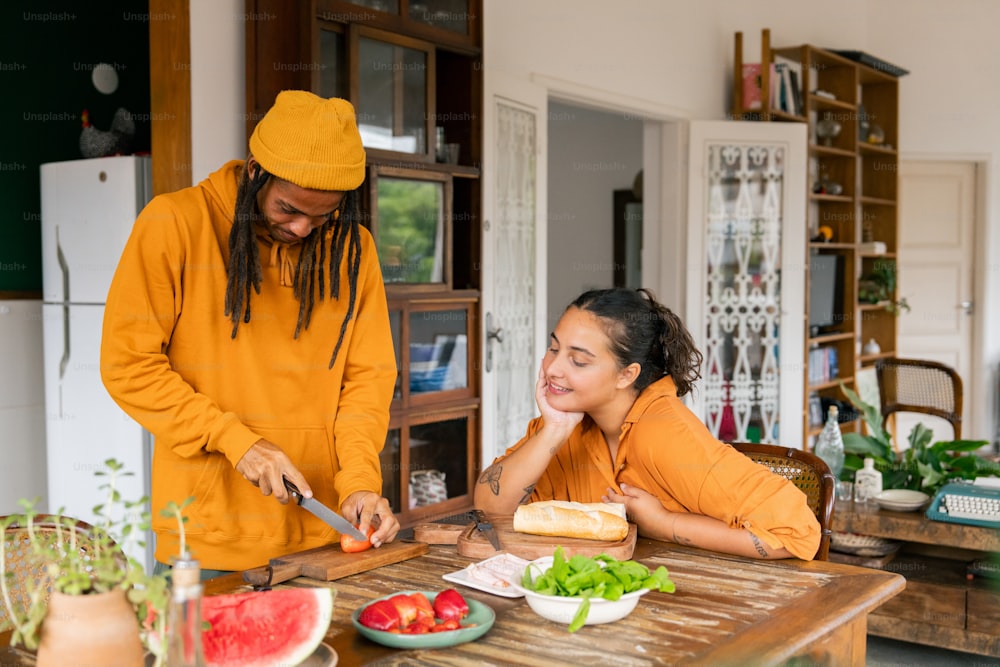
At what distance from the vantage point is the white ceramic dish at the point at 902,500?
3443mm

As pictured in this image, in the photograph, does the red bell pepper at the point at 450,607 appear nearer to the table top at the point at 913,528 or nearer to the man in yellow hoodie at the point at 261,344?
the man in yellow hoodie at the point at 261,344

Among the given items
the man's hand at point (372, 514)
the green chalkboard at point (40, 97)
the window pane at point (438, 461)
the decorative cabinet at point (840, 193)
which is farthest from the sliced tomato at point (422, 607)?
the decorative cabinet at point (840, 193)

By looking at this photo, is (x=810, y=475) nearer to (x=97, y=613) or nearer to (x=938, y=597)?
(x=938, y=597)

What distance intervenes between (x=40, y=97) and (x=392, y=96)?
1715mm

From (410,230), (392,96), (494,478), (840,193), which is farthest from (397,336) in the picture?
(840,193)

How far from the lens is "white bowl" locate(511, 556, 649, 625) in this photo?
144 cm

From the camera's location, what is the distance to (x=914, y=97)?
297 inches

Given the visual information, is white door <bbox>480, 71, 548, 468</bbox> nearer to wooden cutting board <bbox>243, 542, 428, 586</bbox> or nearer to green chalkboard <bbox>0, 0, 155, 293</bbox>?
green chalkboard <bbox>0, 0, 155, 293</bbox>

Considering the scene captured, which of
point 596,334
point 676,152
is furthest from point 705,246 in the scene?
point 596,334

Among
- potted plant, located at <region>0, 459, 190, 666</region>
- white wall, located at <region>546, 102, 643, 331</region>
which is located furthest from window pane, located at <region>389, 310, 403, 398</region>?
white wall, located at <region>546, 102, 643, 331</region>

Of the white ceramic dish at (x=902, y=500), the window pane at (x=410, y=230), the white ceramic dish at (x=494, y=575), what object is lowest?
the white ceramic dish at (x=902, y=500)

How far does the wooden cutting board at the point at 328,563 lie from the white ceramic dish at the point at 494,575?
13 cm

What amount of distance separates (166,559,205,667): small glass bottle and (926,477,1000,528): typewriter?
2.88m

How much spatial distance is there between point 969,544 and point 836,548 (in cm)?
52
